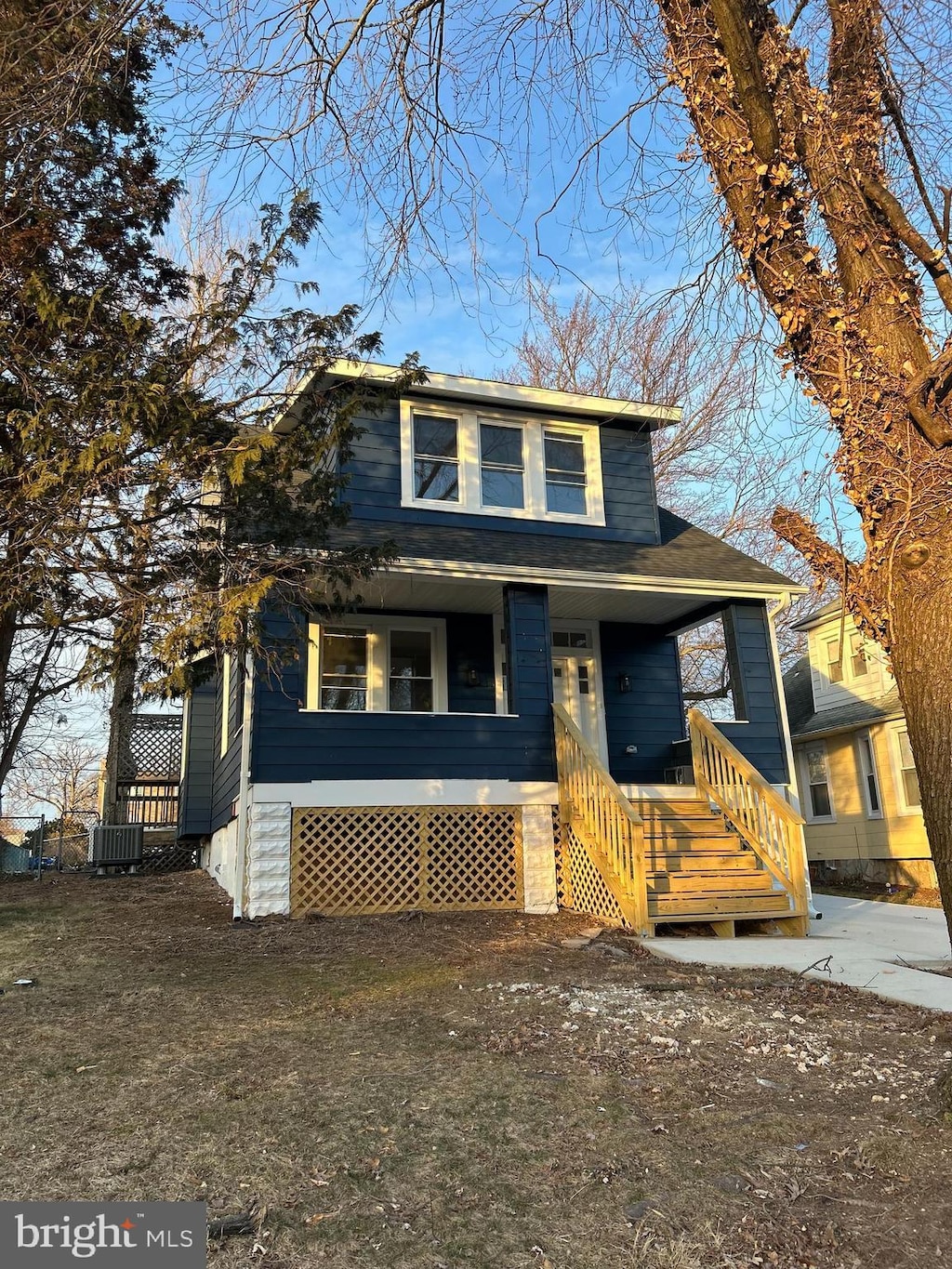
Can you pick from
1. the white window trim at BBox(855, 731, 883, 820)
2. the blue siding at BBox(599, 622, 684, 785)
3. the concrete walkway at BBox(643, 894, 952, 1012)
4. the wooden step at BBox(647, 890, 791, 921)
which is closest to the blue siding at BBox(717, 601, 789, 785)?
the blue siding at BBox(599, 622, 684, 785)

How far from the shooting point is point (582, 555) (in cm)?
1144

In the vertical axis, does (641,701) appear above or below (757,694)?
above

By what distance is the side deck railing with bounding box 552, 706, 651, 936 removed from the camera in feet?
27.4

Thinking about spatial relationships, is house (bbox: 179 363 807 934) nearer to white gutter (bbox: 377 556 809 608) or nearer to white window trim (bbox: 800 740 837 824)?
white gutter (bbox: 377 556 809 608)

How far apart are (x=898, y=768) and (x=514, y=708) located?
379 inches

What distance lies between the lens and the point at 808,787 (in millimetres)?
19438

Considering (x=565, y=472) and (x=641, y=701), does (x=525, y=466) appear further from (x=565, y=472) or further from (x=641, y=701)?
(x=641, y=701)

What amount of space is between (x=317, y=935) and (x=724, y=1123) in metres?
5.20

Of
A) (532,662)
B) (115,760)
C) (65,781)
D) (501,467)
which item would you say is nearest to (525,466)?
(501,467)

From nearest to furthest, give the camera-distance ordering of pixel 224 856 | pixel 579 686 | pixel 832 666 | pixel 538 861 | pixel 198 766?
pixel 538 861
pixel 224 856
pixel 579 686
pixel 198 766
pixel 832 666

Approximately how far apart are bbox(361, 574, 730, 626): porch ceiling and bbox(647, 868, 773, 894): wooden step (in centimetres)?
368

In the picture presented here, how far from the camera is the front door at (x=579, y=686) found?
40.5 feet

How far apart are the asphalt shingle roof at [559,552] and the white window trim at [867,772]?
268 inches

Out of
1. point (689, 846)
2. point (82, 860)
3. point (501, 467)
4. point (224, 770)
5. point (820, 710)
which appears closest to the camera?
point (689, 846)
